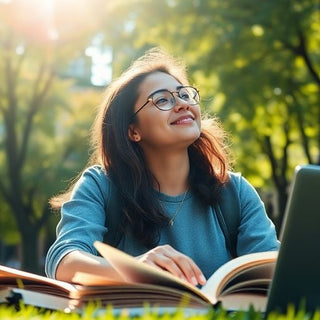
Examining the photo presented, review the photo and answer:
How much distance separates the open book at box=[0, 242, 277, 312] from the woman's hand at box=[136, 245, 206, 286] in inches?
5.3

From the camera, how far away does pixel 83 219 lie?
3141 mm

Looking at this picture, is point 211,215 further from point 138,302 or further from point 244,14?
point 244,14

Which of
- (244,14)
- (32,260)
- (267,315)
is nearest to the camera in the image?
(267,315)

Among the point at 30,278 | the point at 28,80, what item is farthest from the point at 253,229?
the point at 28,80

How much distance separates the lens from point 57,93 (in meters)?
24.2

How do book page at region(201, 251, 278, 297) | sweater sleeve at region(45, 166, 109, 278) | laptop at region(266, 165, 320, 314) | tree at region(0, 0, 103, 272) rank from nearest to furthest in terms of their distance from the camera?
laptop at region(266, 165, 320, 314), book page at region(201, 251, 278, 297), sweater sleeve at region(45, 166, 109, 278), tree at region(0, 0, 103, 272)

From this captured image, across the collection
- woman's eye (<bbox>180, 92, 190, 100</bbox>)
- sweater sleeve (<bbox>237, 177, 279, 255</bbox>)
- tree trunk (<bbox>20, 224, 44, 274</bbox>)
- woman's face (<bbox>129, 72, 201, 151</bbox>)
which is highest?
woman's eye (<bbox>180, 92, 190, 100</bbox>)

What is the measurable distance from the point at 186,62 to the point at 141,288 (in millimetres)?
10085

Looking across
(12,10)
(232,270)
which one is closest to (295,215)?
(232,270)

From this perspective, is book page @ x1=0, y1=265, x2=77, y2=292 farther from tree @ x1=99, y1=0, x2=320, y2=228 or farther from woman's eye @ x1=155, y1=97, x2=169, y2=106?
tree @ x1=99, y1=0, x2=320, y2=228

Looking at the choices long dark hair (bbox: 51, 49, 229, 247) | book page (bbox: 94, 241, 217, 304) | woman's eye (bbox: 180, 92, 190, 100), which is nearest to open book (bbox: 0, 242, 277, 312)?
book page (bbox: 94, 241, 217, 304)

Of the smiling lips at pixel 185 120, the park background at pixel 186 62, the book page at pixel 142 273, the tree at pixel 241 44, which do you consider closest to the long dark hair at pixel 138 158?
the smiling lips at pixel 185 120

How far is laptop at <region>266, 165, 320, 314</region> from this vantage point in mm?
A: 1967

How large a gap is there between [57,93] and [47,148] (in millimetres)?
3996
